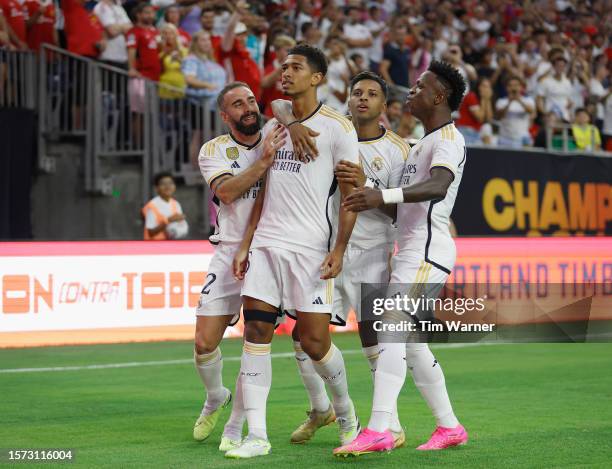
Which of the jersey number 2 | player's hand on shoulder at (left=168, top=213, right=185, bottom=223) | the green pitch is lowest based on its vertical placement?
the green pitch

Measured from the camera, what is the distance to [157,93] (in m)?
17.5

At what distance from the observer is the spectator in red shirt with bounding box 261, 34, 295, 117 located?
678 inches

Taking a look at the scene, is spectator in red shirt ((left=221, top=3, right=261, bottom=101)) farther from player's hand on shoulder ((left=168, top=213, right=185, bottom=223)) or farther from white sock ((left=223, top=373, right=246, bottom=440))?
white sock ((left=223, top=373, right=246, bottom=440))

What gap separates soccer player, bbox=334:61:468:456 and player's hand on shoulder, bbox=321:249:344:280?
360 mm

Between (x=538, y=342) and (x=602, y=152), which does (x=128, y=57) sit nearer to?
(x=538, y=342)

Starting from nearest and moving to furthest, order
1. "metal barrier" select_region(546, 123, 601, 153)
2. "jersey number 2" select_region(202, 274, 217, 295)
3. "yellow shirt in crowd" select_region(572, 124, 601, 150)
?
"jersey number 2" select_region(202, 274, 217, 295), "metal barrier" select_region(546, 123, 601, 153), "yellow shirt in crowd" select_region(572, 124, 601, 150)

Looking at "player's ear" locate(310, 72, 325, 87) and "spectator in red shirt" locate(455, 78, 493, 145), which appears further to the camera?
"spectator in red shirt" locate(455, 78, 493, 145)

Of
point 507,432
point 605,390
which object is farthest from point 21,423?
point 605,390

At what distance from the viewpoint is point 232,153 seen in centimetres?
780

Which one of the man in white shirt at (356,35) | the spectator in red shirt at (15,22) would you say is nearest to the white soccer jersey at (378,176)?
the spectator in red shirt at (15,22)

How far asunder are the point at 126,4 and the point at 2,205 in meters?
4.06

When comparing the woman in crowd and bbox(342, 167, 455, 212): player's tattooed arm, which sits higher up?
the woman in crowd

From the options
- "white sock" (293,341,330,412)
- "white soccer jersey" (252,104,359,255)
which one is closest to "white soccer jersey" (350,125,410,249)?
"white soccer jersey" (252,104,359,255)

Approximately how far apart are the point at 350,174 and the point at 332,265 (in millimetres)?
563
